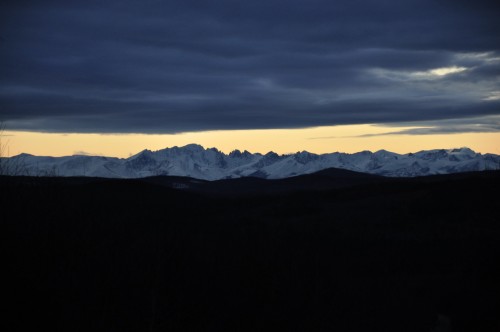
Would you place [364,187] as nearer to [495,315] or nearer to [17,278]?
[495,315]

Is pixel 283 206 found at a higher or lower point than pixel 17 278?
lower

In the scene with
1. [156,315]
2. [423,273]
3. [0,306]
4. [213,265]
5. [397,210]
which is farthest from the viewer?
[397,210]

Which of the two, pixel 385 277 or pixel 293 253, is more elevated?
pixel 293 253

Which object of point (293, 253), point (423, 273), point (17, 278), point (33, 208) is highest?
point (33, 208)

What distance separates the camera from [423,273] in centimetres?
5606

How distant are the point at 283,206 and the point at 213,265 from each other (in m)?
87.1

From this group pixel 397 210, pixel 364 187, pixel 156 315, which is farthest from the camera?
pixel 364 187

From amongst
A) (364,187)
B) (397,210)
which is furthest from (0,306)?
(364,187)

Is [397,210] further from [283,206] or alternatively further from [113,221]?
[113,221]

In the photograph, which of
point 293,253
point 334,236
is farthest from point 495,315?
point 334,236

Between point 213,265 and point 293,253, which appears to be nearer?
point 213,265

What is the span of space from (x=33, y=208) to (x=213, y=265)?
10.5 metres

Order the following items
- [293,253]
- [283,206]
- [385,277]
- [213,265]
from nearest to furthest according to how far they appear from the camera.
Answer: [213,265], [293,253], [385,277], [283,206]

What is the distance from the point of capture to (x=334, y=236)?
7019cm
